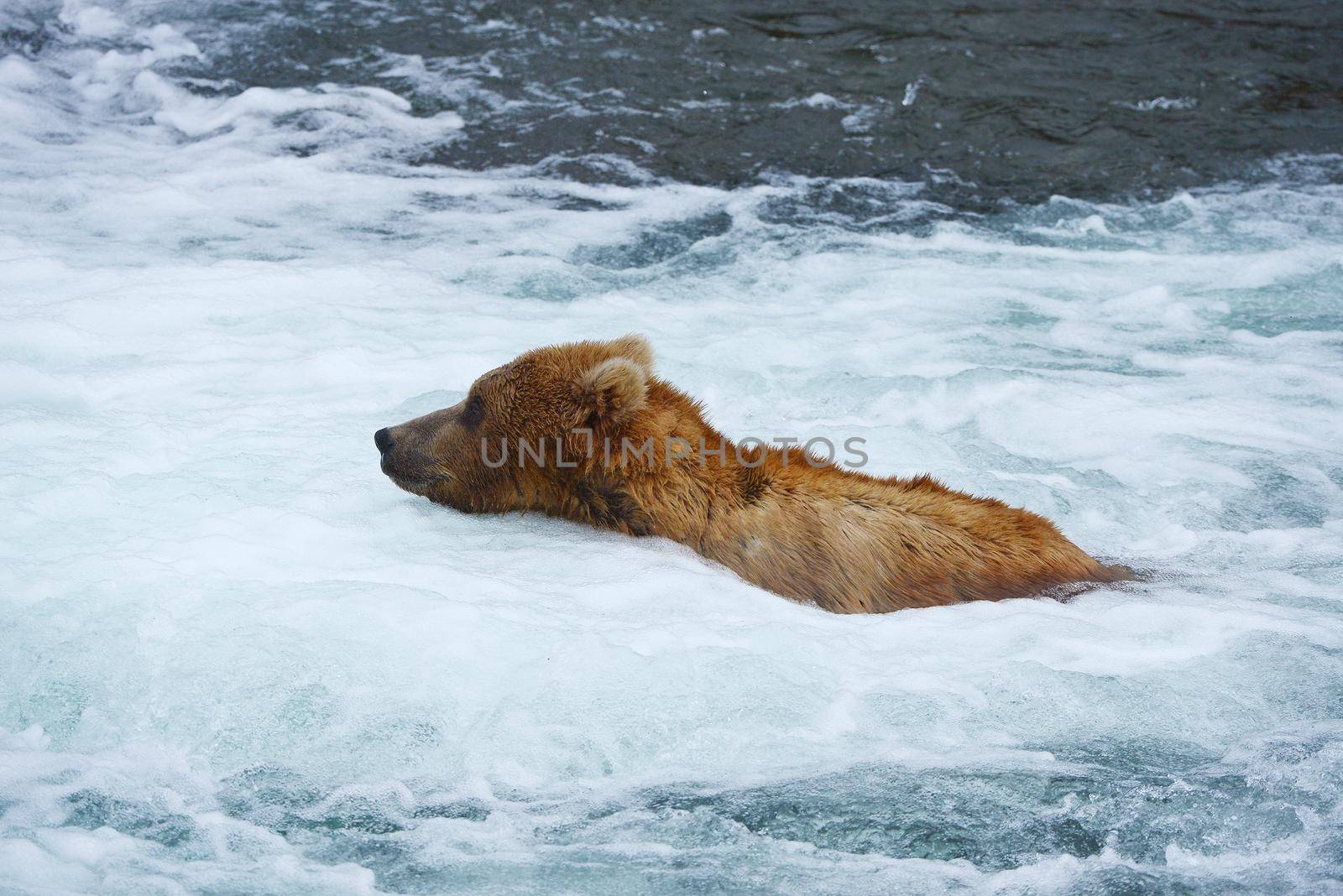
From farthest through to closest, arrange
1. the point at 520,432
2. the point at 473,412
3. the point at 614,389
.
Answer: the point at 473,412 → the point at 520,432 → the point at 614,389

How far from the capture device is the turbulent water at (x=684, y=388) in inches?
124

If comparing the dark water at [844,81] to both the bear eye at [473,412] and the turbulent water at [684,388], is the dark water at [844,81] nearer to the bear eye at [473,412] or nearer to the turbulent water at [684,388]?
the turbulent water at [684,388]

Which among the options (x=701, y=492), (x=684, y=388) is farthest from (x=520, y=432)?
(x=684, y=388)

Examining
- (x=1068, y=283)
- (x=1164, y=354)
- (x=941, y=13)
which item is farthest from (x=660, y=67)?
(x=1164, y=354)

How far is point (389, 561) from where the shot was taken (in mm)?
4184

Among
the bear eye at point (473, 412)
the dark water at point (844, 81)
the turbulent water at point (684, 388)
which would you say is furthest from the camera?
the dark water at point (844, 81)

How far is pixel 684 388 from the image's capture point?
6.15m

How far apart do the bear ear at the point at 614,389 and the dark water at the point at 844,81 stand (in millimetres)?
4816

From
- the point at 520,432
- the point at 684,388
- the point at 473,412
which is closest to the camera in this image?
the point at 520,432

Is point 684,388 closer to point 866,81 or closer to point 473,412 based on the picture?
point 473,412

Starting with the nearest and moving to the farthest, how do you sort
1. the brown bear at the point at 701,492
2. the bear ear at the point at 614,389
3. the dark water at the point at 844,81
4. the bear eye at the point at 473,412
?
the bear ear at the point at 614,389
the brown bear at the point at 701,492
the bear eye at the point at 473,412
the dark water at the point at 844,81

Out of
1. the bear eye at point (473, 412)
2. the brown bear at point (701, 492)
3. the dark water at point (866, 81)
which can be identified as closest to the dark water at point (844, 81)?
the dark water at point (866, 81)

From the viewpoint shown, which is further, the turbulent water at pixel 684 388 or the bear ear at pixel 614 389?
the bear ear at pixel 614 389

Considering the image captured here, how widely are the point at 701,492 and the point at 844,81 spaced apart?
713 centimetres
